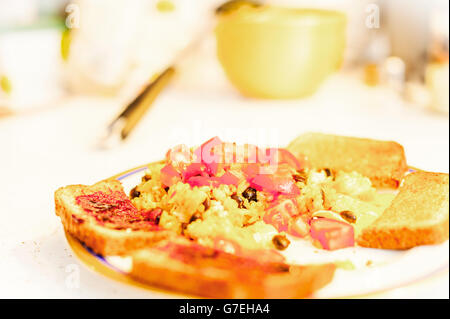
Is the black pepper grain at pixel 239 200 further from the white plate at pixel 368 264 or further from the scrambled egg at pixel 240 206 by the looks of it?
the white plate at pixel 368 264

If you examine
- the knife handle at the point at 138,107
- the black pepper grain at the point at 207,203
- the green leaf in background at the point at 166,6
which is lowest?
the knife handle at the point at 138,107

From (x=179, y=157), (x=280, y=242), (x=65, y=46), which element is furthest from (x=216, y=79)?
(x=280, y=242)

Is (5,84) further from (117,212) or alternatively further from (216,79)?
(117,212)

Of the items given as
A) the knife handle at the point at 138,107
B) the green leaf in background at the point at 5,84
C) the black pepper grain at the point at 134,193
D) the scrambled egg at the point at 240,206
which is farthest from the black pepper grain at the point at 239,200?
the green leaf in background at the point at 5,84

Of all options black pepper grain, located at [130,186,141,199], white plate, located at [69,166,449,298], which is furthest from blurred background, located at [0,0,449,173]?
white plate, located at [69,166,449,298]

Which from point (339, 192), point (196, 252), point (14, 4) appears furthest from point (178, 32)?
point (196, 252)

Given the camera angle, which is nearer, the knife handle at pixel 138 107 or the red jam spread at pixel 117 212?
the red jam spread at pixel 117 212

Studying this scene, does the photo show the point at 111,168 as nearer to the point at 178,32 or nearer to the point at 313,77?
the point at 313,77

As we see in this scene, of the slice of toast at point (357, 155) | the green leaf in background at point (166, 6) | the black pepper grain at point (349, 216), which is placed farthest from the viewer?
the green leaf in background at point (166, 6)
